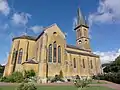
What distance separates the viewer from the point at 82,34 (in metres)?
64.0

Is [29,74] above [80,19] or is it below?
below

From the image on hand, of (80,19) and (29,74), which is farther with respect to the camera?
(80,19)

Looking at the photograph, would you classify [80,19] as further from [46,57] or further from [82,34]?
[46,57]

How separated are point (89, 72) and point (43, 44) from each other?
22037 mm

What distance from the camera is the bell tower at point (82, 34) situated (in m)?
63.1

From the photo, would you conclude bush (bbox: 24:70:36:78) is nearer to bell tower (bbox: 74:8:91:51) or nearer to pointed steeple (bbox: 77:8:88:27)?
bell tower (bbox: 74:8:91:51)

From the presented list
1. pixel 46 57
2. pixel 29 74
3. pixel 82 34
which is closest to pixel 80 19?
pixel 82 34

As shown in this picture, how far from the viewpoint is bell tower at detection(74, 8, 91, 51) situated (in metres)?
63.1

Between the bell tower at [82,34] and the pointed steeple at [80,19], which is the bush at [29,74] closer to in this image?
the bell tower at [82,34]

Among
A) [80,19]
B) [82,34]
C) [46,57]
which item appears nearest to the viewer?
[46,57]

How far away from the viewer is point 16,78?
32.4m

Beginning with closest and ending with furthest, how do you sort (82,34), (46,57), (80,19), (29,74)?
1. (29,74)
2. (46,57)
3. (82,34)
4. (80,19)

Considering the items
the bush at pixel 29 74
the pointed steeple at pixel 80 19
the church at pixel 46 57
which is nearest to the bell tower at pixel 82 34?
the pointed steeple at pixel 80 19

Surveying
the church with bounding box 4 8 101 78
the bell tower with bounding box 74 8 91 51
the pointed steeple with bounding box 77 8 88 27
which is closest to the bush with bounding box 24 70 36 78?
the church with bounding box 4 8 101 78
